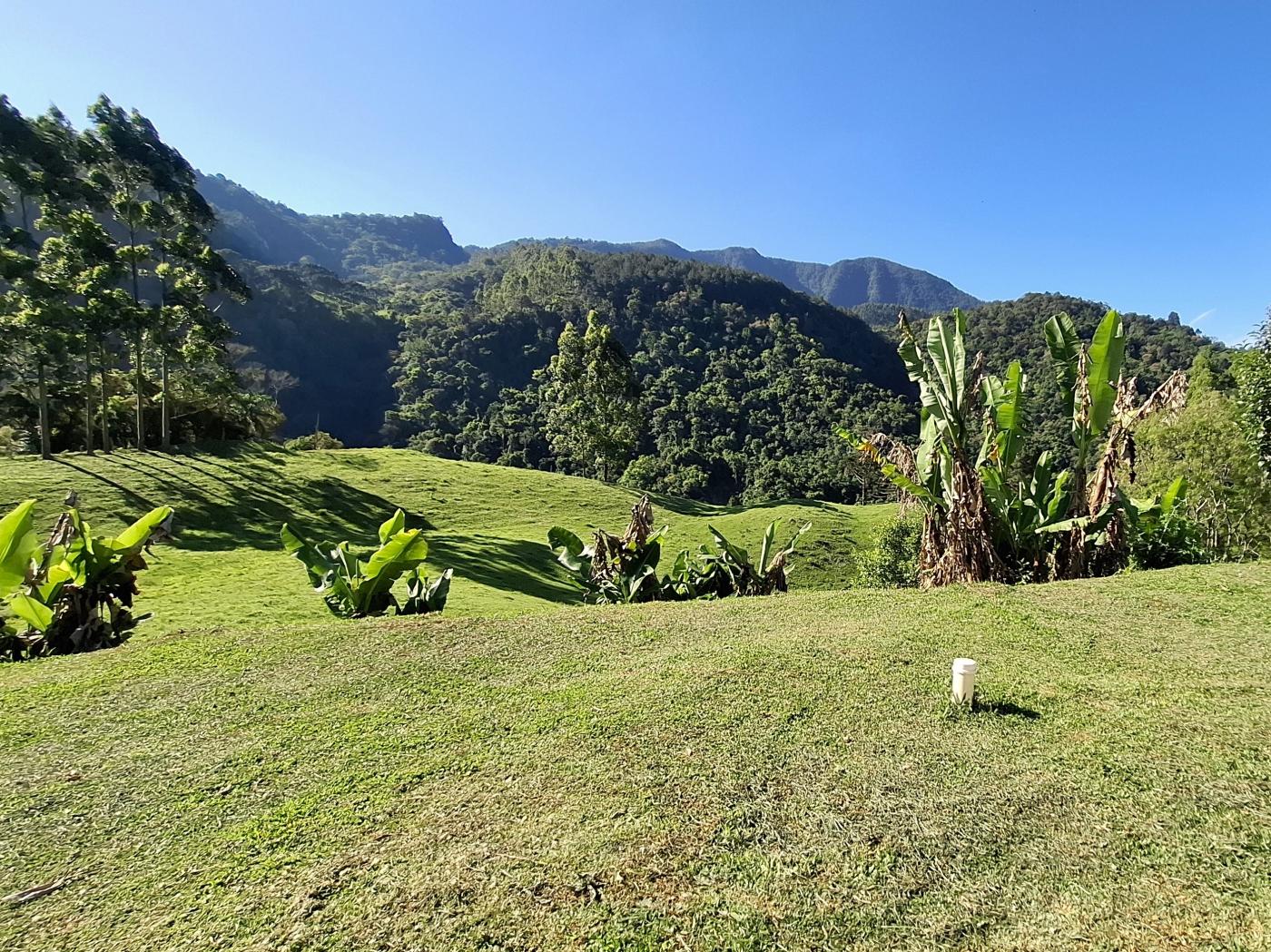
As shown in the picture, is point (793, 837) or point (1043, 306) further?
point (1043, 306)

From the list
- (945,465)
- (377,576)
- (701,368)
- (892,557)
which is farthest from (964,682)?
(701,368)

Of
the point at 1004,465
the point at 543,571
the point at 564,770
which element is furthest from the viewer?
the point at 543,571

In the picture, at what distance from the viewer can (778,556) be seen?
868cm

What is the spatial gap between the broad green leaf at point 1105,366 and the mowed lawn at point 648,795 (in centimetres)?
293

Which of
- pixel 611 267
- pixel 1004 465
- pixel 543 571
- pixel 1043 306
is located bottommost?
pixel 543 571

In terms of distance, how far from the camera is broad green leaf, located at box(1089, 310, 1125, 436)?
721 cm

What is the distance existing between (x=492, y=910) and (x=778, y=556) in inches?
266

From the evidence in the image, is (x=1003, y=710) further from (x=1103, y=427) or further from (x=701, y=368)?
(x=701, y=368)

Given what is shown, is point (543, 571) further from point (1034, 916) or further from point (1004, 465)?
point (1034, 916)

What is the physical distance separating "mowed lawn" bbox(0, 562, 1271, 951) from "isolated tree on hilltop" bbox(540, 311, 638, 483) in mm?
26208

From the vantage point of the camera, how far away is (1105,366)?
725 cm

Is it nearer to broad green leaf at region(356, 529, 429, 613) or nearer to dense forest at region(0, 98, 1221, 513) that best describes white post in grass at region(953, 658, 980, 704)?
broad green leaf at region(356, 529, 429, 613)

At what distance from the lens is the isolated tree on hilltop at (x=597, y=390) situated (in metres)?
30.9

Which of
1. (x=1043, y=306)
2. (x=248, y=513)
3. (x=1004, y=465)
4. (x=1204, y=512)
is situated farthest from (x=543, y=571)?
(x=1043, y=306)
